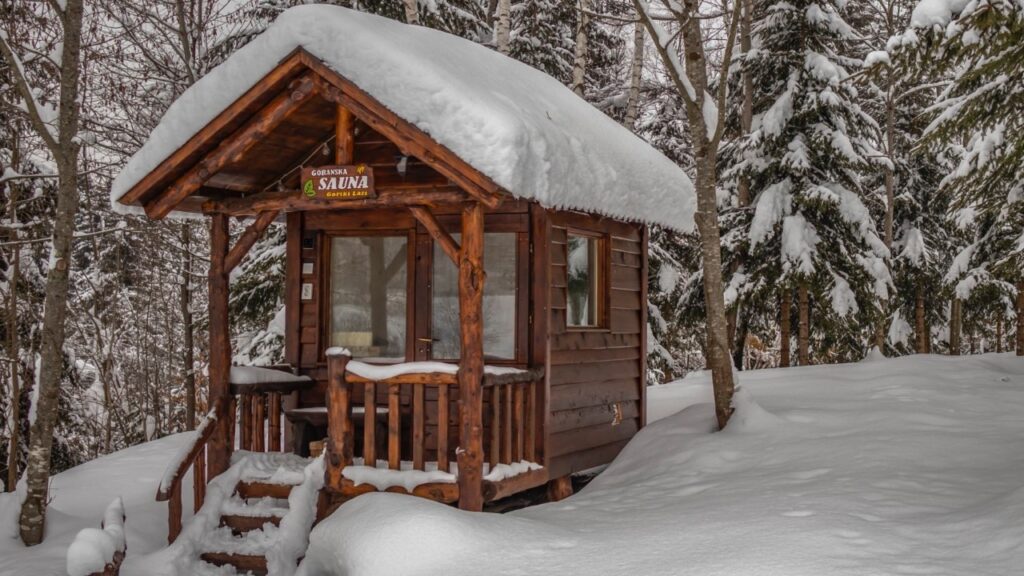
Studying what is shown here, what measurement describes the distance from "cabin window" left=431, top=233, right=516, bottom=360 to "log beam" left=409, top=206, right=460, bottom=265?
52.4 inches

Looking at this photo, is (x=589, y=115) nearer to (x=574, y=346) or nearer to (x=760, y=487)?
(x=574, y=346)

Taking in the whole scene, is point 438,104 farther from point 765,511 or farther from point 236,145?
point 765,511

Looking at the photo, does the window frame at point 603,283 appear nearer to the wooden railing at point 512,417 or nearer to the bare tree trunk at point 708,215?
the bare tree trunk at point 708,215

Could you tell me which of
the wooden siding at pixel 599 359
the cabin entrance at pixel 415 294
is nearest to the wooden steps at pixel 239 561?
the cabin entrance at pixel 415 294

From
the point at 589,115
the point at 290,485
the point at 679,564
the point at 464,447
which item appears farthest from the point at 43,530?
the point at 589,115

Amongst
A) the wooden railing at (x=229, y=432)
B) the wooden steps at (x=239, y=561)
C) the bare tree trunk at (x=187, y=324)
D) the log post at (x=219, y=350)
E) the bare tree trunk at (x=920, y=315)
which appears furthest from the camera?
the bare tree trunk at (x=920, y=315)

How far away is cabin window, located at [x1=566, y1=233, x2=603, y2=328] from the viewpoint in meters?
9.55

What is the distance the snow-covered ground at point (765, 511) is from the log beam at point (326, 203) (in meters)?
2.47

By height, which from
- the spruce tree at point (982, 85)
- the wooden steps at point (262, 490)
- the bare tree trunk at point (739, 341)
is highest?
the spruce tree at point (982, 85)

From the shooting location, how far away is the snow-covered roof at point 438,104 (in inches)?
278

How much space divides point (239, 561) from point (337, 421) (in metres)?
1.63

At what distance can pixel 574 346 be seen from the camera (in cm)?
941

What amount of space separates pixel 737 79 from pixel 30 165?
14.0 m

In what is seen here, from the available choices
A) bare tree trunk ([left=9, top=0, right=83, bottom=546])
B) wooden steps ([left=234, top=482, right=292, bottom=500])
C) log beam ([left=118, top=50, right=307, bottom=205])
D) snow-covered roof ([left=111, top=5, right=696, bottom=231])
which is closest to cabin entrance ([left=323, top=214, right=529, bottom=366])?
snow-covered roof ([left=111, top=5, right=696, bottom=231])
